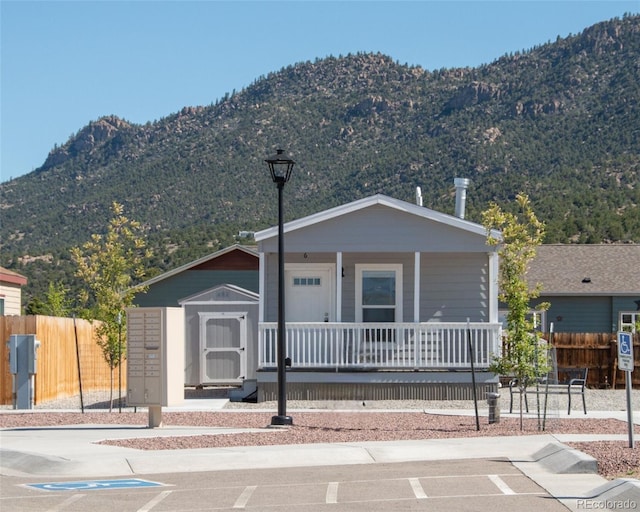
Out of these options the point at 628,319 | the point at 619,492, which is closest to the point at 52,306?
the point at 628,319

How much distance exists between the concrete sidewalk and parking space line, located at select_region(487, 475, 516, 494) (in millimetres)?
408

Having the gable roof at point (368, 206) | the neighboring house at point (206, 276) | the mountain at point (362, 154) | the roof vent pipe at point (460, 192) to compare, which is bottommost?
the neighboring house at point (206, 276)

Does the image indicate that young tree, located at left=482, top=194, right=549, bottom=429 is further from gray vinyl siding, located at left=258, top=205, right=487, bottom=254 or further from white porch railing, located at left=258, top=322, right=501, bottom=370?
gray vinyl siding, located at left=258, top=205, right=487, bottom=254

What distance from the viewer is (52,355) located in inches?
1037

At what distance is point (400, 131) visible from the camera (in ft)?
262

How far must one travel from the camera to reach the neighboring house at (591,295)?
37719 mm

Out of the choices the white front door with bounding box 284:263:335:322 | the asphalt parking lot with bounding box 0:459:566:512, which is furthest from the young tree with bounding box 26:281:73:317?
the asphalt parking lot with bounding box 0:459:566:512

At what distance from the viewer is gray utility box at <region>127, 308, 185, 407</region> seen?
1891 cm

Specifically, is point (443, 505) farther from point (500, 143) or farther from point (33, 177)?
point (33, 177)

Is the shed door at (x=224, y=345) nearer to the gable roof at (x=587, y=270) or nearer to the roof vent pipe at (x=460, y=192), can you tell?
the roof vent pipe at (x=460, y=192)

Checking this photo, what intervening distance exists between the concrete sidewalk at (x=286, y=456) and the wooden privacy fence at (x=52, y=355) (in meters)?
6.42

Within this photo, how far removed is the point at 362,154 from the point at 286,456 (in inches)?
2457

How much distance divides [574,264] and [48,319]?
21097mm

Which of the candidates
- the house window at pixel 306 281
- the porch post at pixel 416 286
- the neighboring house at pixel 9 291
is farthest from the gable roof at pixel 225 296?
the neighboring house at pixel 9 291
